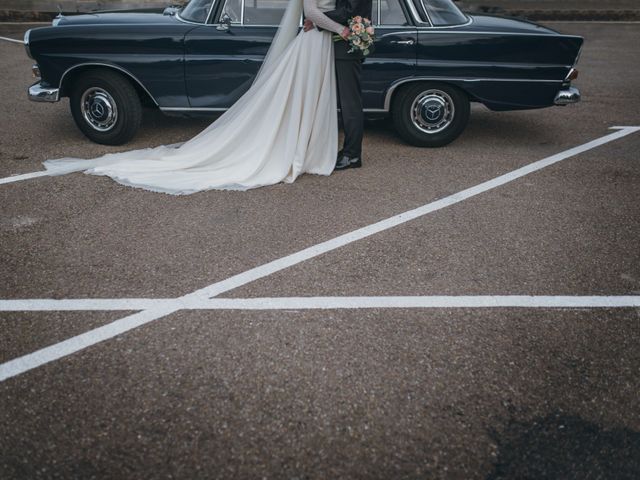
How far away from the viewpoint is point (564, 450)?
7.42ft

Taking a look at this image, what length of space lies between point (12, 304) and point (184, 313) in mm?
945

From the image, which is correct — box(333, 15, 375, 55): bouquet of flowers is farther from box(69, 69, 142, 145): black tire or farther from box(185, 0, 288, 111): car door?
box(69, 69, 142, 145): black tire

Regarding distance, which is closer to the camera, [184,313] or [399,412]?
[399,412]

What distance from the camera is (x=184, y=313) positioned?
3.07 metres

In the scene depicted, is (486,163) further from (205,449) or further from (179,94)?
(205,449)

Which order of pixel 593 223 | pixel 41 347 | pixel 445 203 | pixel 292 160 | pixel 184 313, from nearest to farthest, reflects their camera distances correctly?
pixel 41 347
pixel 184 313
pixel 593 223
pixel 445 203
pixel 292 160

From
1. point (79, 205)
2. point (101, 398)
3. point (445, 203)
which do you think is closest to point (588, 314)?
point (445, 203)

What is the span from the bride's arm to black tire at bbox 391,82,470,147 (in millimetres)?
1086

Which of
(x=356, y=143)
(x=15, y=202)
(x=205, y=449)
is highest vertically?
(x=356, y=143)

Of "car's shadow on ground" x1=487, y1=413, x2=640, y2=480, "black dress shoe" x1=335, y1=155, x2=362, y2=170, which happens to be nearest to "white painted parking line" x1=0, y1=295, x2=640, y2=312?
"car's shadow on ground" x1=487, y1=413, x2=640, y2=480

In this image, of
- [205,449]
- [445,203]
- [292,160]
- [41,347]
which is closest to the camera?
[205,449]

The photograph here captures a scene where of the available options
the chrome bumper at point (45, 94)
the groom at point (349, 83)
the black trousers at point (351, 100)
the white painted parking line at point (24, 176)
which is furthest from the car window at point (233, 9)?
the white painted parking line at point (24, 176)

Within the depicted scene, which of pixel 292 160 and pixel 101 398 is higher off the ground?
pixel 292 160

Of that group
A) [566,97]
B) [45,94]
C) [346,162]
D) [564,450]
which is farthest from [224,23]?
[564,450]
